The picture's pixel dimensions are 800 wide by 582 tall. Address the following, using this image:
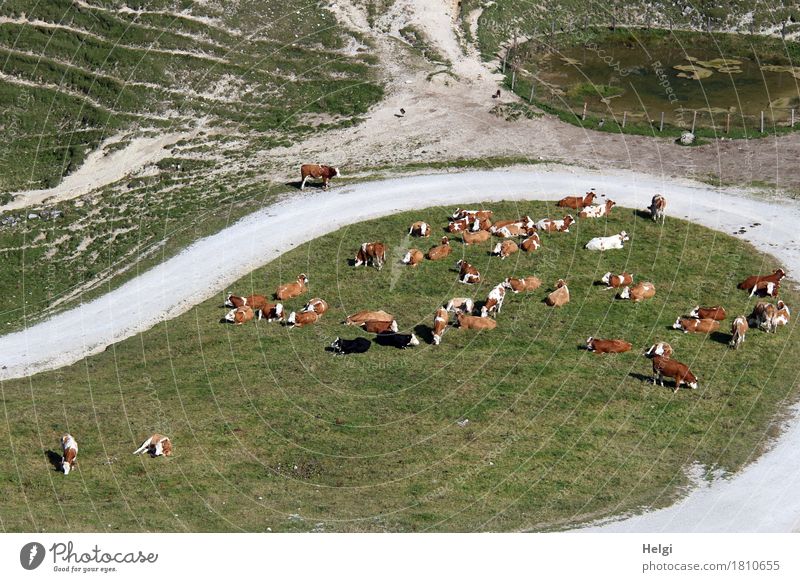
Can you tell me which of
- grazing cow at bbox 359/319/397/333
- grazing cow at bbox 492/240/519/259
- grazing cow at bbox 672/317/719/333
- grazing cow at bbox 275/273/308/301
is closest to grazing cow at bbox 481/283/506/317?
grazing cow at bbox 359/319/397/333

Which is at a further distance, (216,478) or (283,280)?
(283,280)

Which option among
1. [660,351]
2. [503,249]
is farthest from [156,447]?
[503,249]

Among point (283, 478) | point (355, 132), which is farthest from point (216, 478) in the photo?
point (355, 132)

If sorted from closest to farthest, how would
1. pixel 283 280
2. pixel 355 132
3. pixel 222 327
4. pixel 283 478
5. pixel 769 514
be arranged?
1. pixel 769 514
2. pixel 283 478
3. pixel 222 327
4. pixel 283 280
5. pixel 355 132

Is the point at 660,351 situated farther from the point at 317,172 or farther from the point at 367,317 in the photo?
the point at 317,172

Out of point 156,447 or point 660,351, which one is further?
point 660,351

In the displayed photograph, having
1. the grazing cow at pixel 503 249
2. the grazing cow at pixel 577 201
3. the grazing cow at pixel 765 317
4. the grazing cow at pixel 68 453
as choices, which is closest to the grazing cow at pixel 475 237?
the grazing cow at pixel 503 249

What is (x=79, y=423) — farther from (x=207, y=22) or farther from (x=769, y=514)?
(x=207, y=22)

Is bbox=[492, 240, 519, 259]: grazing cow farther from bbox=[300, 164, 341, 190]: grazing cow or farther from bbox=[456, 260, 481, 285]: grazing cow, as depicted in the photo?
bbox=[300, 164, 341, 190]: grazing cow
